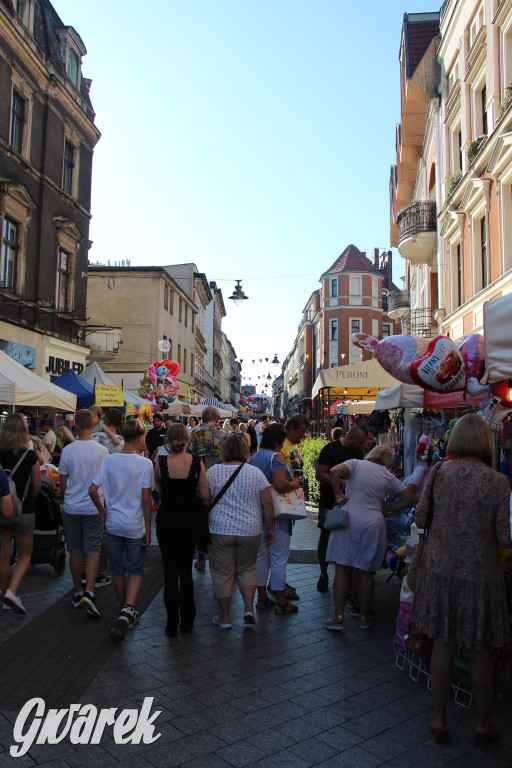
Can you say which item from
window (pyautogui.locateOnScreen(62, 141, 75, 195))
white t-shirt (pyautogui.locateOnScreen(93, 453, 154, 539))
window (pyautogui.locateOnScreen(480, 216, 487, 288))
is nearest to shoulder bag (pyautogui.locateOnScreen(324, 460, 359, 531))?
white t-shirt (pyautogui.locateOnScreen(93, 453, 154, 539))

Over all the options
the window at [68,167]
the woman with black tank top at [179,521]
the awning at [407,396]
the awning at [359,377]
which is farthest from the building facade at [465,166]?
the window at [68,167]

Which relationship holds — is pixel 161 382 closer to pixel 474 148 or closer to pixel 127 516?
pixel 474 148

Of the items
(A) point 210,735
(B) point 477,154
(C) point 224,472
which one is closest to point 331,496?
(C) point 224,472

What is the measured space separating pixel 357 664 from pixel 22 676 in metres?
2.46

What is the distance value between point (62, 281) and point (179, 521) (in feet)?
56.3

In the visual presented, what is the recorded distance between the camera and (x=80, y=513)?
5.98 m

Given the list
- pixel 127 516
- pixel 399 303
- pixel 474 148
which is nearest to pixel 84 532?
pixel 127 516

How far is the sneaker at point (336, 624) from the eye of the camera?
5.45 m

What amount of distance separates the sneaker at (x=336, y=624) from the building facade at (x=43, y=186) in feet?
42.9

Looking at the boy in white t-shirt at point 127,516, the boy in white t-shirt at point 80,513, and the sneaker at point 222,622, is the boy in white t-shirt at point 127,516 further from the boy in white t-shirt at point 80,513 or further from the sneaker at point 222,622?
the sneaker at point 222,622

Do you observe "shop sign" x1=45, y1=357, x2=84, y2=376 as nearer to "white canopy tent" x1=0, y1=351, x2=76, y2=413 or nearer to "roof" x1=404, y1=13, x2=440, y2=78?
"white canopy tent" x1=0, y1=351, x2=76, y2=413

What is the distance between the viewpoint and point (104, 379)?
55.3ft

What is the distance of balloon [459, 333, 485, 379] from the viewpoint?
578 centimetres

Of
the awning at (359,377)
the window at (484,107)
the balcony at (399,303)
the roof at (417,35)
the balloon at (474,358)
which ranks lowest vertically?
the balloon at (474,358)
